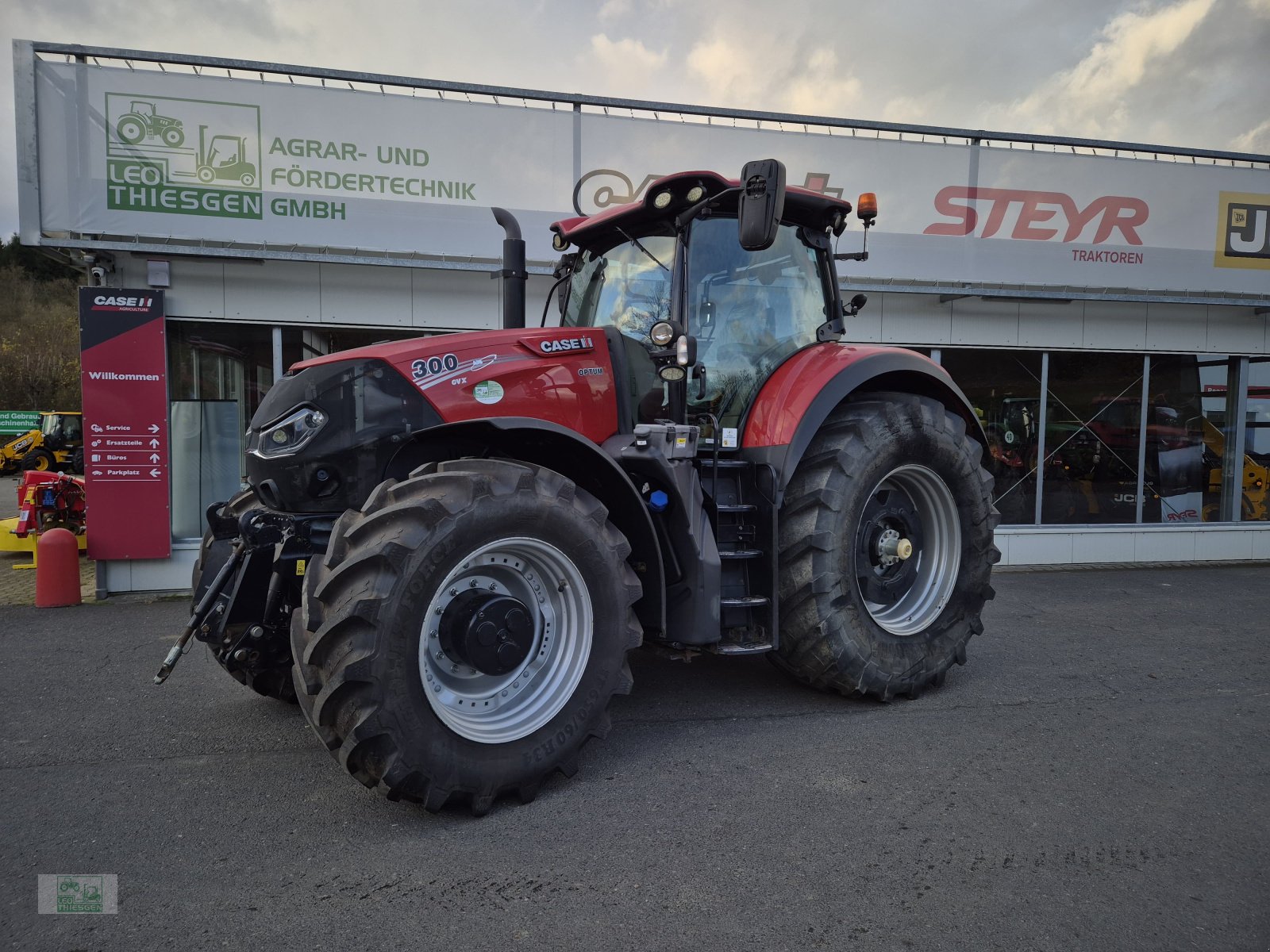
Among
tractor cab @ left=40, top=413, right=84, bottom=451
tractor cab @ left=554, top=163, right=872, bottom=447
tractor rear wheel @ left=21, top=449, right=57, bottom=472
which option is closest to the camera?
tractor cab @ left=554, top=163, right=872, bottom=447

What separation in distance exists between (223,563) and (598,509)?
74.8 inches

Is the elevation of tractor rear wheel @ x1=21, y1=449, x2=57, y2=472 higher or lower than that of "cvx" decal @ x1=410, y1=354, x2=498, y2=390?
lower

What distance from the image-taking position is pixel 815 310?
466 cm

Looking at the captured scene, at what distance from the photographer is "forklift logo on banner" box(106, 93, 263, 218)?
6777 mm

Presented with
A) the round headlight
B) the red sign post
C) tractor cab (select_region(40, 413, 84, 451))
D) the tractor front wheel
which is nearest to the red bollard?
the red sign post

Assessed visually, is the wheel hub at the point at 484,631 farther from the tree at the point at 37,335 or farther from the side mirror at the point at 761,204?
the tree at the point at 37,335

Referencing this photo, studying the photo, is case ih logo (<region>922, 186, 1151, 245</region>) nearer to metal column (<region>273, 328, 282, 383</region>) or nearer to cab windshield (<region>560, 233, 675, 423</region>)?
cab windshield (<region>560, 233, 675, 423</region>)

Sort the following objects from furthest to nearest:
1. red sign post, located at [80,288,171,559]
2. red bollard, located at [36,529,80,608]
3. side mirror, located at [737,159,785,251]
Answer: red sign post, located at [80,288,171,559] < red bollard, located at [36,529,80,608] < side mirror, located at [737,159,785,251]

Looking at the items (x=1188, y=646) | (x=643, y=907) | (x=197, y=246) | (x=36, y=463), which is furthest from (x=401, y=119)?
(x=36, y=463)

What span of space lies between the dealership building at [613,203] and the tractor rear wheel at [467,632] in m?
3.42

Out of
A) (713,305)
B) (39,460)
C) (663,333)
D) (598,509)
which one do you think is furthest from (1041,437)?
(39,460)

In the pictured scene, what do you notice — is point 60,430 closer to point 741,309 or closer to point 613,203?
point 613,203

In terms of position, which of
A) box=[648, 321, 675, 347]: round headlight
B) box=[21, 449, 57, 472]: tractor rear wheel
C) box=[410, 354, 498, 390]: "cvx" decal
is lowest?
box=[21, 449, 57, 472]: tractor rear wheel

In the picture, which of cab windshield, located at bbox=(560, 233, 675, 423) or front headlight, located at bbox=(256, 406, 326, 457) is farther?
cab windshield, located at bbox=(560, 233, 675, 423)
